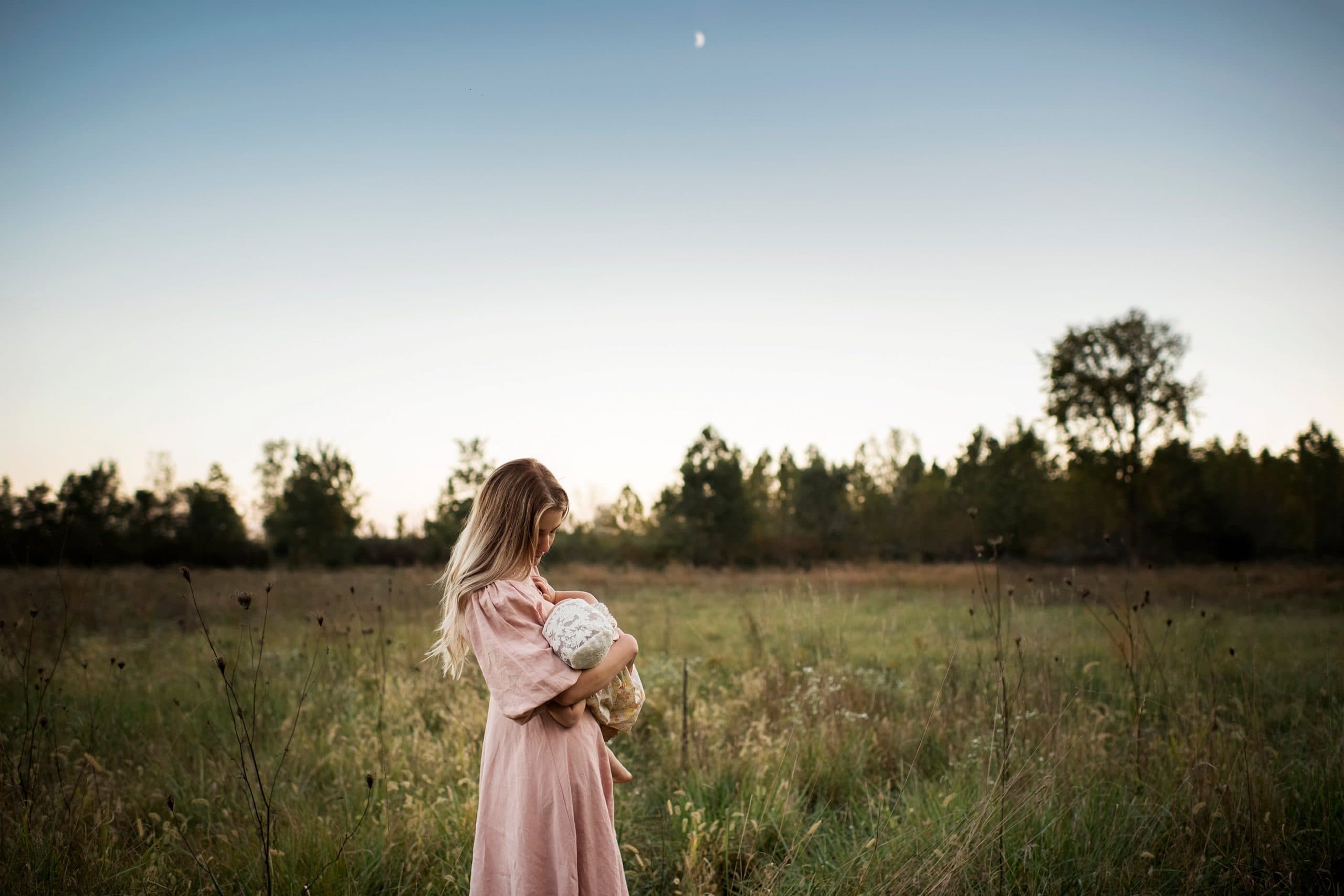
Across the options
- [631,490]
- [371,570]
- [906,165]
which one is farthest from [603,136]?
[631,490]

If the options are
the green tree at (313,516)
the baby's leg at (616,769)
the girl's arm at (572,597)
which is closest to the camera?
the girl's arm at (572,597)

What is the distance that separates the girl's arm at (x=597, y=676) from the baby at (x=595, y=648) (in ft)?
0.08

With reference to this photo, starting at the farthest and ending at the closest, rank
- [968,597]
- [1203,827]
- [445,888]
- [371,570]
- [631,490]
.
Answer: [631,490]
[371,570]
[968,597]
[1203,827]
[445,888]

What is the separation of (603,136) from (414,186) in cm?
307

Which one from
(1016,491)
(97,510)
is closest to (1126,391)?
(1016,491)

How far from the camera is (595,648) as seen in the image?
1.95 metres

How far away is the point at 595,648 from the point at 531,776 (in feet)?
1.64

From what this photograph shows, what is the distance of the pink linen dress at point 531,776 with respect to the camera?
2.00 m

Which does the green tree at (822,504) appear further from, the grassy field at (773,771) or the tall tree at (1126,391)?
the grassy field at (773,771)

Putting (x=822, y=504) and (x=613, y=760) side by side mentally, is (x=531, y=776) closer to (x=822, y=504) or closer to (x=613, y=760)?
(x=613, y=760)

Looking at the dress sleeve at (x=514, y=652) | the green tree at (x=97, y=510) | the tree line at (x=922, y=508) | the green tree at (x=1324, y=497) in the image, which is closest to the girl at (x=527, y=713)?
the dress sleeve at (x=514, y=652)

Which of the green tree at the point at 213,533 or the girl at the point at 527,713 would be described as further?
the green tree at the point at 213,533

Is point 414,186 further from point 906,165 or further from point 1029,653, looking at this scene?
point 1029,653

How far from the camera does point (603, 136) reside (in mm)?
10492
